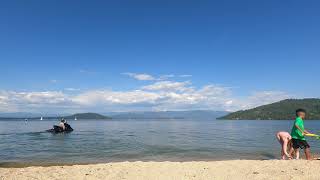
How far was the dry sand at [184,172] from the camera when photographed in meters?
13.0

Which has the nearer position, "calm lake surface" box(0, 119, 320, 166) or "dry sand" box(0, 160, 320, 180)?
"dry sand" box(0, 160, 320, 180)

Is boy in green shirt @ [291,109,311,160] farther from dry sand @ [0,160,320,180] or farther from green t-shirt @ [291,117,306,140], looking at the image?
dry sand @ [0,160,320,180]

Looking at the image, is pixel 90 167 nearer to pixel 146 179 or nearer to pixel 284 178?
pixel 146 179

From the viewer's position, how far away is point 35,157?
23.9 metres

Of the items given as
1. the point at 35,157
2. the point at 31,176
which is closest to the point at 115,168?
the point at 31,176

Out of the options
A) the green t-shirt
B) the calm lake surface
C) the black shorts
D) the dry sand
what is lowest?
the calm lake surface

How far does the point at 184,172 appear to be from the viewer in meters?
13.8

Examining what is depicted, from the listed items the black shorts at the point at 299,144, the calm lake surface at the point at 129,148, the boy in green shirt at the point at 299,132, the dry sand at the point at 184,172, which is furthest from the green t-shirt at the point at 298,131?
the calm lake surface at the point at 129,148

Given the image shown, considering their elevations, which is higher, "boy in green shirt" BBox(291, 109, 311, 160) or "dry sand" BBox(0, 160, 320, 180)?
"boy in green shirt" BBox(291, 109, 311, 160)

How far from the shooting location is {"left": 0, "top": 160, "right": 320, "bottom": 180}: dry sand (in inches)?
511

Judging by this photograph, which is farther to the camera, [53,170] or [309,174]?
[53,170]

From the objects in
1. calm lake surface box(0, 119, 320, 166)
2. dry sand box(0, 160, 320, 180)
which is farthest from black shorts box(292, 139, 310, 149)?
calm lake surface box(0, 119, 320, 166)

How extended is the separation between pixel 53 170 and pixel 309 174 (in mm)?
10407

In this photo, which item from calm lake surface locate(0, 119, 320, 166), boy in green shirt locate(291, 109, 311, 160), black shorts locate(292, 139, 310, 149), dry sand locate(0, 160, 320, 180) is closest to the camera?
dry sand locate(0, 160, 320, 180)
